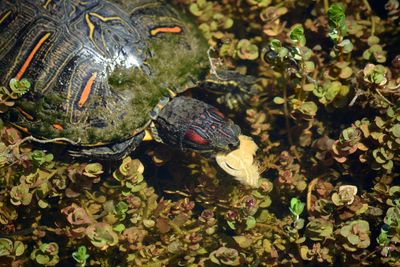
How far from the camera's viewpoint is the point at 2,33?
3.76 meters

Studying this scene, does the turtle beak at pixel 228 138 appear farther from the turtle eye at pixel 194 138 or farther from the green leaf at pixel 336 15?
the green leaf at pixel 336 15

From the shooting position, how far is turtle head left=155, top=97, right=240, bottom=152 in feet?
12.3

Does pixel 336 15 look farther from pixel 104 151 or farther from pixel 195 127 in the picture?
pixel 104 151

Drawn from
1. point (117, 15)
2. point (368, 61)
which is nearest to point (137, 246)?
point (117, 15)

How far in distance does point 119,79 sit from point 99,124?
19.0 inches

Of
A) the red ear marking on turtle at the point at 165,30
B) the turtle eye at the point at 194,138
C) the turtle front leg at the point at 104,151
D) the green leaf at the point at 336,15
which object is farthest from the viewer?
the red ear marking on turtle at the point at 165,30

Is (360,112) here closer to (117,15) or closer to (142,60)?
(142,60)

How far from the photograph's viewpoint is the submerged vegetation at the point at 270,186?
10.8 ft

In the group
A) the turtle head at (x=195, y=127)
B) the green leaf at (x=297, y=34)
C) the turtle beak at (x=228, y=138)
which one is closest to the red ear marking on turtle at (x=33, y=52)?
the turtle head at (x=195, y=127)

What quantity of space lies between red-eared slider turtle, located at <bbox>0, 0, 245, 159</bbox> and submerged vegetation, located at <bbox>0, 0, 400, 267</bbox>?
0.95 feet

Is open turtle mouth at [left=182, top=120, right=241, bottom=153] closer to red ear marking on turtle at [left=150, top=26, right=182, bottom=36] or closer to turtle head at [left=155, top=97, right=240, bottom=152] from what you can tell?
turtle head at [left=155, top=97, right=240, bottom=152]

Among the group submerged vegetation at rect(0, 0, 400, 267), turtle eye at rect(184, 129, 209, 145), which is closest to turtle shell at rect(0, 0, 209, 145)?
submerged vegetation at rect(0, 0, 400, 267)

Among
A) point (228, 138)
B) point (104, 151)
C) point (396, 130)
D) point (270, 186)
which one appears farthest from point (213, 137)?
point (396, 130)

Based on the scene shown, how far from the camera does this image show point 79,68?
3639mm
